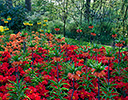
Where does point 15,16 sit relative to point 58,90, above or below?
above

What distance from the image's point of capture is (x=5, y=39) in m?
5.76

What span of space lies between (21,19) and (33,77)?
5.91 meters

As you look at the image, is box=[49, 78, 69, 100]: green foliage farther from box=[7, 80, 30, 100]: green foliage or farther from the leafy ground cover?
box=[7, 80, 30, 100]: green foliage

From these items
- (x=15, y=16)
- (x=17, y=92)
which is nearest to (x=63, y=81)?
(x=17, y=92)

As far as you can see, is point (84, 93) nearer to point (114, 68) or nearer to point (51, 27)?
point (114, 68)

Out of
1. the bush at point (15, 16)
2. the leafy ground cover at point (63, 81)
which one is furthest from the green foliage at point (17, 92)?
the bush at point (15, 16)

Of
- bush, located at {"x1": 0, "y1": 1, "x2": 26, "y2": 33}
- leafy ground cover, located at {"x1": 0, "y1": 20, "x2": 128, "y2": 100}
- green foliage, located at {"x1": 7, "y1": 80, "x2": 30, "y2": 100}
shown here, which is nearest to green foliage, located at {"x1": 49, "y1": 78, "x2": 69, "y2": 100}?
leafy ground cover, located at {"x1": 0, "y1": 20, "x2": 128, "y2": 100}

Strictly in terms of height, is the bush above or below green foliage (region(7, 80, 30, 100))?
above

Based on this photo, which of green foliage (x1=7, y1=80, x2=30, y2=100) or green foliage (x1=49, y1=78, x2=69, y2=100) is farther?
green foliage (x1=49, y1=78, x2=69, y2=100)

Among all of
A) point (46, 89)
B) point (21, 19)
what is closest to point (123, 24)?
point (46, 89)

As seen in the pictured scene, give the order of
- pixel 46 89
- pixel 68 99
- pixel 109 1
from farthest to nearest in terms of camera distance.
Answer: pixel 109 1
pixel 46 89
pixel 68 99

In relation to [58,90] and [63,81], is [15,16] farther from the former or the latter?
[58,90]

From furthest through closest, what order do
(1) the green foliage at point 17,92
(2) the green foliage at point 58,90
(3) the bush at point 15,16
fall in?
(3) the bush at point 15,16
(2) the green foliage at point 58,90
(1) the green foliage at point 17,92

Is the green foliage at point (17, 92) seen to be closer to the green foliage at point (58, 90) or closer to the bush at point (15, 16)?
the green foliage at point (58, 90)
